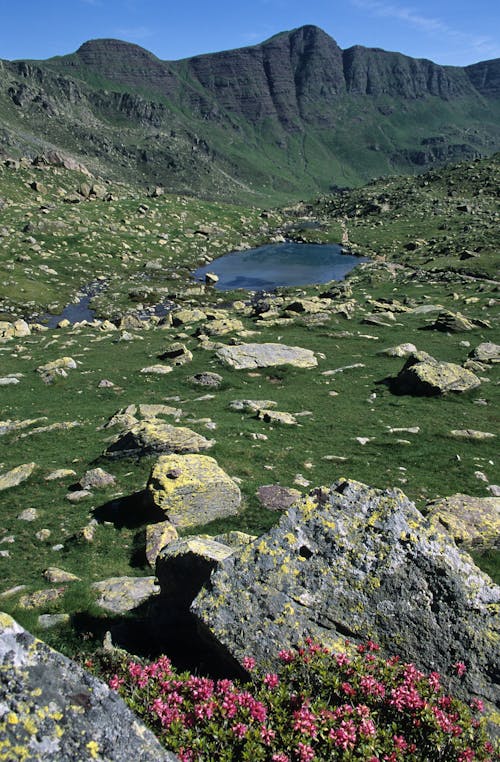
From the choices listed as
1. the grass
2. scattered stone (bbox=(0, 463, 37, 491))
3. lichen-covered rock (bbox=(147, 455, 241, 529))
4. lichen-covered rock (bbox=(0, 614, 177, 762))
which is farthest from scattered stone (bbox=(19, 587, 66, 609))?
scattered stone (bbox=(0, 463, 37, 491))

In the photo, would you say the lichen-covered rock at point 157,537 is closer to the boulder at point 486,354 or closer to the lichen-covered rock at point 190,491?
the lichen-covered rock at point 190,491

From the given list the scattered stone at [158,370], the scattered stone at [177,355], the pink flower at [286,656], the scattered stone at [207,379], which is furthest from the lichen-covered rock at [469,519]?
the scattered stone at [177,355]

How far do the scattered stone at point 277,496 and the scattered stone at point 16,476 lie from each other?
10713mm

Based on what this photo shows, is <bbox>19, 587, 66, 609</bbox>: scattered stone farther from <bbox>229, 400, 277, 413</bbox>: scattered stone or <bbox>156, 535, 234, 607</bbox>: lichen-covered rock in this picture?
<bbox>229, 400, 277, 413</bbox>: scattered stone

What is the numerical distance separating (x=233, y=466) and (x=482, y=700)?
14.4 metres

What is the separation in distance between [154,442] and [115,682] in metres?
14.4

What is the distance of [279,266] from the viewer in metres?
113

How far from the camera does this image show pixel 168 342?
47.4 m

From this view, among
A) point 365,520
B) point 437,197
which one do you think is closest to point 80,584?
point 365,520

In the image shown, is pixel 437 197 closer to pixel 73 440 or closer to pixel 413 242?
pixel 413 242

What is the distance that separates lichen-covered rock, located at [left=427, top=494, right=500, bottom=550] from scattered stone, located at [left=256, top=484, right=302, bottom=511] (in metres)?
5.19

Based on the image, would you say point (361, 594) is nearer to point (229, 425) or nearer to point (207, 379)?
point (229, 425)

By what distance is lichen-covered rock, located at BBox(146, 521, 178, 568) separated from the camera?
1419 centimetres

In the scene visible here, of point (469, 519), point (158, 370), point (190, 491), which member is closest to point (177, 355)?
point (158, 370)
